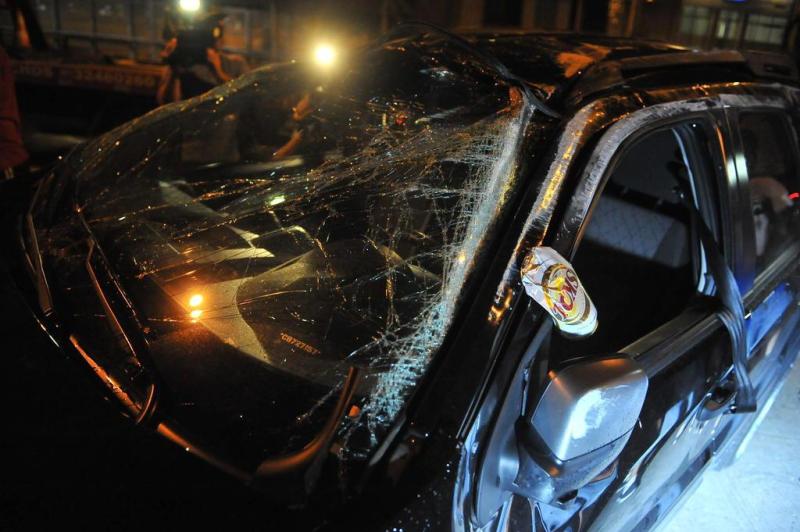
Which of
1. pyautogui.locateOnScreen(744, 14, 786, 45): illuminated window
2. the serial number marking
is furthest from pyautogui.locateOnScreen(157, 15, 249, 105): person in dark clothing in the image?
pyautogui.locateOnScreen(744, 14, 786, 45): illuminated window

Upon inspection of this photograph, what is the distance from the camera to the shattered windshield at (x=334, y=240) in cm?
122

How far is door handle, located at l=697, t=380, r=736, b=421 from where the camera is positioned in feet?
5.33

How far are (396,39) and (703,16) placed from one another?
1110 centimetres

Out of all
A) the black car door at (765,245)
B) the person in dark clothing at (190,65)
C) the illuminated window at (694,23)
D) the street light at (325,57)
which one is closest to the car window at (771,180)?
the black car door at (765,245)

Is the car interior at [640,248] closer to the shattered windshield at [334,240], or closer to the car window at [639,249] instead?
the car window at [639,249]

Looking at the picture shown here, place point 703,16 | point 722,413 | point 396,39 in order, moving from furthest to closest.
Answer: point 703,16, point 396,39, point 722,413

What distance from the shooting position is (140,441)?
118 centimetres

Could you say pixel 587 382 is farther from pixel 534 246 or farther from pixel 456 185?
pixel 456 185

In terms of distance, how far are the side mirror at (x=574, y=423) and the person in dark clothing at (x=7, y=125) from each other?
321 centimetres

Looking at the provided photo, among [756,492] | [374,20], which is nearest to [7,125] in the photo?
[756,492]

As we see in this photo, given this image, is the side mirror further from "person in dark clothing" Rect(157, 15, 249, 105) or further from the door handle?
"person in dark clothing" Rect(157, 15, 249, 105)

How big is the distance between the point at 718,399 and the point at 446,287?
3.21ft

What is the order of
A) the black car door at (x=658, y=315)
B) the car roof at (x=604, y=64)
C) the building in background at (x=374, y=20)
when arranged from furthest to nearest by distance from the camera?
the building in background at (x=374, y=20) < the car roof at (x=604, y=64) < the black car door at (x=658, y=315)

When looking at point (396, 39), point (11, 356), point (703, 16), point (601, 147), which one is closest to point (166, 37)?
point (396, 39)
